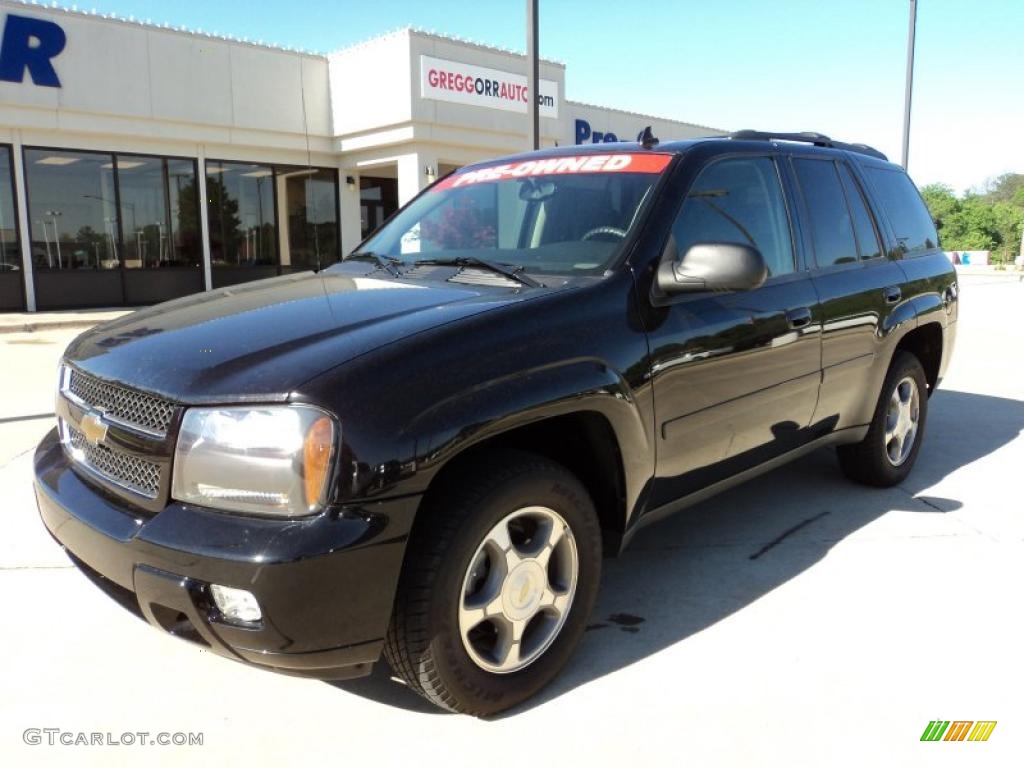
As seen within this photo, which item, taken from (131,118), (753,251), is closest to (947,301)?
(753,251)

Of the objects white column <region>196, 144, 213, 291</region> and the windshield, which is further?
white column <region>196, 144, 213, 291</region>

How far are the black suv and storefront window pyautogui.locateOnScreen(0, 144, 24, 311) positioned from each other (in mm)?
13147

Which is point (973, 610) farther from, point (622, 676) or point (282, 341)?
point (282, 341)

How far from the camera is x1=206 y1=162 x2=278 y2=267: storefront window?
16.8 m

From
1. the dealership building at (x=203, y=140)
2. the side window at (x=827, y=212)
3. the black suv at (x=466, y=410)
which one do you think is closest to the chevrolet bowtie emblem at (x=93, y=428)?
the black suv at (x=466, y=410)

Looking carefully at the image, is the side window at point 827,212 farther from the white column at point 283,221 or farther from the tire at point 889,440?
the white column at point 283,221

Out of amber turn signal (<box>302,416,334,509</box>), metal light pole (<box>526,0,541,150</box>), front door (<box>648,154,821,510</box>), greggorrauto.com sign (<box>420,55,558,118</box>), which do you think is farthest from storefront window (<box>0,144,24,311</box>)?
amber turn signal (<box>302,416,334,509</box>)

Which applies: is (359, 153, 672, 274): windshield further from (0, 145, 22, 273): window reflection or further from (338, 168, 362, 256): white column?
(338, 168, 362, 256): white column

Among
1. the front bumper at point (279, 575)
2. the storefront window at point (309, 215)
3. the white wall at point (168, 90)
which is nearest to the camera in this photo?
the front bumper at point (279, 575)

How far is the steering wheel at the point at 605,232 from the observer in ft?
10.1

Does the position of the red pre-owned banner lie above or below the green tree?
below

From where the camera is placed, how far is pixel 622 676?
2.80 m

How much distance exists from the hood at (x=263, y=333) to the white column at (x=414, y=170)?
13747 mm

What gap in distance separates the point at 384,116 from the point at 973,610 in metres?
15.1
